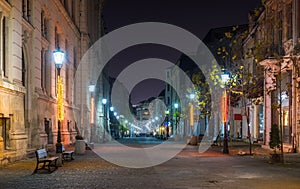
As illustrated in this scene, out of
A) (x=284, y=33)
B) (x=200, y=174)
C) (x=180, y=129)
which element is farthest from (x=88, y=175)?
(x=180, y=129)

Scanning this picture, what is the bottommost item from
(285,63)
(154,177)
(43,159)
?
(154,177)

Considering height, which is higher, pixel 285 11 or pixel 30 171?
pixel 285 11

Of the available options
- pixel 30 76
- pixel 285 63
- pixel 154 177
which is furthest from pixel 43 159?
pixel 285 63

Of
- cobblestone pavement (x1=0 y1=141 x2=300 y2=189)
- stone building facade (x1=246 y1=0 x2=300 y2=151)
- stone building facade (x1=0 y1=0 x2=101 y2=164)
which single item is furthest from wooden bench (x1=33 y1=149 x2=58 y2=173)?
stone building facade (x1=246 y1=0 x2=300 y2=151)

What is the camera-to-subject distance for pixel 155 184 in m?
14.2

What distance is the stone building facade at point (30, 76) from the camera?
22.2 metres

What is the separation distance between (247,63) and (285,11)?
21342 mm

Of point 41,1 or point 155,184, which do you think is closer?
point 155,184

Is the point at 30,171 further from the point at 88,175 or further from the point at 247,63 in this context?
the point at 247,63

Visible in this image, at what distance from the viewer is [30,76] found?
2773cm

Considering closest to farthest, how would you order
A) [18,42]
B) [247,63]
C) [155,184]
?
1. [155,184]
2. [18,42]
3. [247,63]

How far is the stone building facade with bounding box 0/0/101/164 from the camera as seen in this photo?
22172 mm

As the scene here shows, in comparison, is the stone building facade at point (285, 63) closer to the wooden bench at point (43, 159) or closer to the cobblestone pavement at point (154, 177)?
the cobblestone pavement at point (154, 177)

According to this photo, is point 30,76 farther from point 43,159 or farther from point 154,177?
point 154,177
